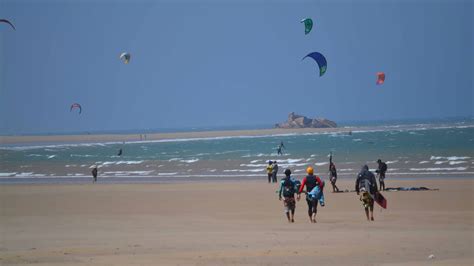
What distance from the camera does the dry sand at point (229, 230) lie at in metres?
9.56

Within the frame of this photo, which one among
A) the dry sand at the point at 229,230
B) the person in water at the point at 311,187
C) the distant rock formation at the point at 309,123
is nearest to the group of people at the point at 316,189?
the person in water at the point at 311,187

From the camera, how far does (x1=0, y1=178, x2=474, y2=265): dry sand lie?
9.56 metres

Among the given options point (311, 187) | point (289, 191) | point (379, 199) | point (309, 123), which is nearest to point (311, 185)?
point (311, 187)

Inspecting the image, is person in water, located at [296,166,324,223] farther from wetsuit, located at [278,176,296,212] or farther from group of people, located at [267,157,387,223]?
wetsuit, located at [278,176,296,212]

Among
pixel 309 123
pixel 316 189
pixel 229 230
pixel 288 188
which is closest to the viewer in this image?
pixel 229 230

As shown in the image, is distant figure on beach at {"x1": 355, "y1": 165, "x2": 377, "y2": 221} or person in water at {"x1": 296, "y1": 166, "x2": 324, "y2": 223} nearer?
distant figure on beach at {"x1": 355, "y1": 165, "x2": 377, "y2": 221}

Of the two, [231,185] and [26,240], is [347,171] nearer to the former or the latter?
[231,185]

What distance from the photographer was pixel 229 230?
12719 mm

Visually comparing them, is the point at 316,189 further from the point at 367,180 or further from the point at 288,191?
the point at 367,180

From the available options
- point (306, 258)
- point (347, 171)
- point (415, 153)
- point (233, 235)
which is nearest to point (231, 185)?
point (347, 171)

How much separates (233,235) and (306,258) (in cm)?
264

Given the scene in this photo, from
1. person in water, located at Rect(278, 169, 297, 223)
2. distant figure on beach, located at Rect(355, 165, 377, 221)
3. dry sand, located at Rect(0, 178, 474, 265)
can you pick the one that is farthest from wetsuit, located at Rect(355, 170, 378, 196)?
person in water, located at Rect(278, 169, 297, 223)

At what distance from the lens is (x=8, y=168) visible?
136 feet

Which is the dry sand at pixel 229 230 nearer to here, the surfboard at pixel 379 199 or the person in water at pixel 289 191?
the surfboard at pixel 379 199
